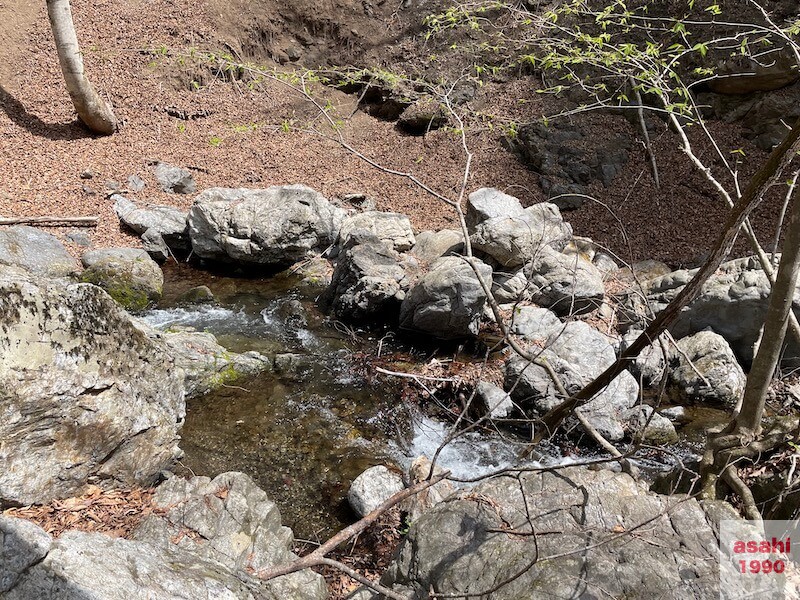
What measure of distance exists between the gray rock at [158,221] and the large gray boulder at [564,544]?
7.71 metres

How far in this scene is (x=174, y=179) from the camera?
402 inches

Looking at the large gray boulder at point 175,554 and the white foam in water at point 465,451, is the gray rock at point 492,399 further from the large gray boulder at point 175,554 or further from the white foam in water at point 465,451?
the large gray boulder at point 175,554

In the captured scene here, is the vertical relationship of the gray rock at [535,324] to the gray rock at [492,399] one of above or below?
above

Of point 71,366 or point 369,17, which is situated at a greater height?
point 369,17

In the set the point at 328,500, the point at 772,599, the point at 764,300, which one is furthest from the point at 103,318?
the point at 764,300

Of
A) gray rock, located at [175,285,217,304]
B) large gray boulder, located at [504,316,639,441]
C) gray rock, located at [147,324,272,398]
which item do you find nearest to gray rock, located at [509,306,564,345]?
large gray boulder, located at [504,316,639,441]

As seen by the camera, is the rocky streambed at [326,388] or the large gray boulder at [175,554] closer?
the large gray boulder at [175,554]

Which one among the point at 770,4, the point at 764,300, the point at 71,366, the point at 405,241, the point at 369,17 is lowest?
the point at 405,241

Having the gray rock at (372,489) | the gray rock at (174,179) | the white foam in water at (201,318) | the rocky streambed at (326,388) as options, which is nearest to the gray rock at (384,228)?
the rocky streambed at (326,388)

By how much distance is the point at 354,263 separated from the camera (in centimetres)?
787

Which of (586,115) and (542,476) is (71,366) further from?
(586,115)

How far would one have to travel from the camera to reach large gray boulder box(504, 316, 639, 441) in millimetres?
5949

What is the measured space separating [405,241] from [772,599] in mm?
7079

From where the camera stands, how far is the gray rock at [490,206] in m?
8.43
